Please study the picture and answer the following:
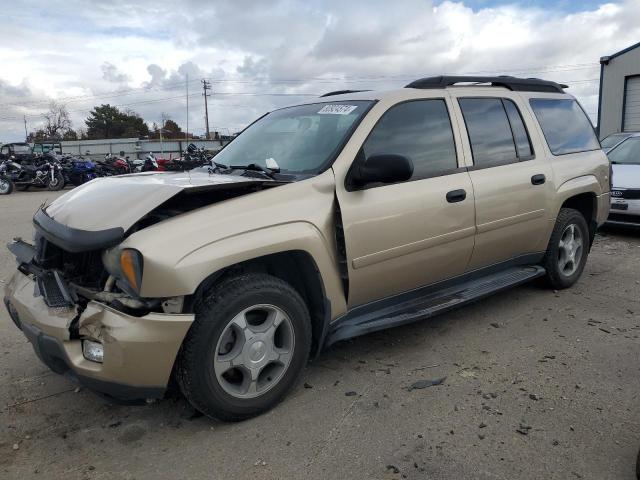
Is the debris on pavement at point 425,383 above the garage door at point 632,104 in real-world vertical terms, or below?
below

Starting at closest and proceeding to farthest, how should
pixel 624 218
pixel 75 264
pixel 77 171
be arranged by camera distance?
pixel 75 264 → pixel 624 218 → pixel 77 171

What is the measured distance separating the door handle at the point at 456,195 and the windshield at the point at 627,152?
597 cm

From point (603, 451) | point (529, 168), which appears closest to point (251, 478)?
point (603, 451)

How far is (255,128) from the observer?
168 inches

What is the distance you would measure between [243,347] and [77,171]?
17.8m

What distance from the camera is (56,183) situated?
17812 millimetres


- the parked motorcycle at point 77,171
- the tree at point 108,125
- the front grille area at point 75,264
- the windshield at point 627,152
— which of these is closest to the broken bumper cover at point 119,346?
the front grille area at point 75,264

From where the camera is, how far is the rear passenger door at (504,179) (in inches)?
155

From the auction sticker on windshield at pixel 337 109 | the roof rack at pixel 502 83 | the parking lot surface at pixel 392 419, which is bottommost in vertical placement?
the parking lot surface at pixel 392 419

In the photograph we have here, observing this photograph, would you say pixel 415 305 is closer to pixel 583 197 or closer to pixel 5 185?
pixel 583 197

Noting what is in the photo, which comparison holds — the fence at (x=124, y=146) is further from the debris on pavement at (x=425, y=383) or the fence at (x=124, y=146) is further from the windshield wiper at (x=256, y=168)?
the debris on pavement at (x=425, y=383)

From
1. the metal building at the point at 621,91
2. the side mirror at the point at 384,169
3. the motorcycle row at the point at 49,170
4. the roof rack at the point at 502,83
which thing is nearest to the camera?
the side mirror at the point at 384,169

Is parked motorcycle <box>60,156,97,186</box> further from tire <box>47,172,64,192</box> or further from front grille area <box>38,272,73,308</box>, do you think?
front grille area <box>38,272,73,308</box>

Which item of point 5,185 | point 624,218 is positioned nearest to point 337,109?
point 624,218
